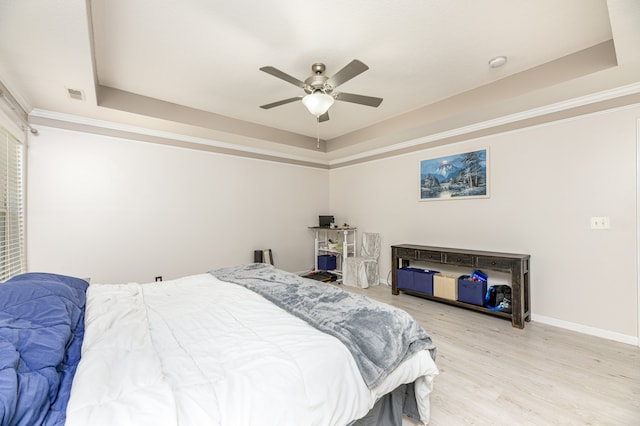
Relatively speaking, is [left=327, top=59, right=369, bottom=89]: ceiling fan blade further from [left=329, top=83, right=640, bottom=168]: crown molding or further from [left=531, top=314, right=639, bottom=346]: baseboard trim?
[left=531, top=314, right=639, bottom=346]: baseboard trim

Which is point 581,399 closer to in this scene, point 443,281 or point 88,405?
point 443,281

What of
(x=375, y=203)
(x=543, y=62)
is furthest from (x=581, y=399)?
(x=375, y=203)

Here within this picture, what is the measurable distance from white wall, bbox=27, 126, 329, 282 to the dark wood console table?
7.83 ft

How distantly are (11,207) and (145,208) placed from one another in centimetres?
121

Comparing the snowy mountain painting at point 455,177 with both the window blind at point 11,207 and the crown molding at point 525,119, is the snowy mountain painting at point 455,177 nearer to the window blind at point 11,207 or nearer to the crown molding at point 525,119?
the crown molding at point 525,119

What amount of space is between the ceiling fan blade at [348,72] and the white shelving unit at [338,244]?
318 centimetres

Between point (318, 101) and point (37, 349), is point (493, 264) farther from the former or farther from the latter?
point (37, 349)

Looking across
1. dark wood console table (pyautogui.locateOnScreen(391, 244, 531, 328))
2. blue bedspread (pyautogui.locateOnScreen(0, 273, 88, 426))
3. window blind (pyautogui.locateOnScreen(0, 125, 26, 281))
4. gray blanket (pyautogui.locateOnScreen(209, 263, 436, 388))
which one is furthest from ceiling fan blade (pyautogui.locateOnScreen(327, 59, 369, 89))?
window blind (pyautogui.locateOnScreen(0, 125, 26, 281))

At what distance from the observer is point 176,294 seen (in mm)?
2148

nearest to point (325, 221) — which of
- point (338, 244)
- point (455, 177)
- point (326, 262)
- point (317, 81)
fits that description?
point (338, 244)

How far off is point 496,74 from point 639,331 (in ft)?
9.10

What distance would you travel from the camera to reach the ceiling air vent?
2.64 meters

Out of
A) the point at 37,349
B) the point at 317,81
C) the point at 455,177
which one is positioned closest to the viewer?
the point at 37,349

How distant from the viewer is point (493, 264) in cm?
322
